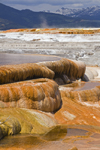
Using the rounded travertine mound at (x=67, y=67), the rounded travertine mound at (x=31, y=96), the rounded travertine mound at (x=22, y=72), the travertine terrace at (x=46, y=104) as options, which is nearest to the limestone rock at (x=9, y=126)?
the travertine terrace at (x=46, y=104)

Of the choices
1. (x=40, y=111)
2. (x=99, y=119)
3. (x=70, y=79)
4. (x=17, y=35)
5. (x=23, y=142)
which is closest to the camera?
(x=23, y=142)

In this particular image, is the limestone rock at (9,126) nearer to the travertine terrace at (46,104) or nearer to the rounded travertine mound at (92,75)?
the travertine terrace at (46,104)

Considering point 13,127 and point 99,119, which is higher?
point 13,127

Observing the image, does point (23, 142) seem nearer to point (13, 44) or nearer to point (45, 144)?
point (45, 144)

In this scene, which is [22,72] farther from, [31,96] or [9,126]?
[9,126]

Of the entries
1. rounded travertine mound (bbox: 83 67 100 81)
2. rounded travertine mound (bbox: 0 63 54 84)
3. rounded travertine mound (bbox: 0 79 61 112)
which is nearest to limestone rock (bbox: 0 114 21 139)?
rounded travertine mound (bbox: 0 79 61 112)

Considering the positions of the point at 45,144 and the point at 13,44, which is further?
the point at 13,44

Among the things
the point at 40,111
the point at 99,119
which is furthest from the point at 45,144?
the point at 99,119

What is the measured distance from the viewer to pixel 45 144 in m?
5.11

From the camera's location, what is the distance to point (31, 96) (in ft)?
23.5

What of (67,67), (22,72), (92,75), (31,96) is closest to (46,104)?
(31,96)

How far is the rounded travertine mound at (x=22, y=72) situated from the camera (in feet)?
25.3

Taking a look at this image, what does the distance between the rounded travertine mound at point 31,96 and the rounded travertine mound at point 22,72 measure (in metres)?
0.48

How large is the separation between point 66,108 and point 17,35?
1731 centimetres
